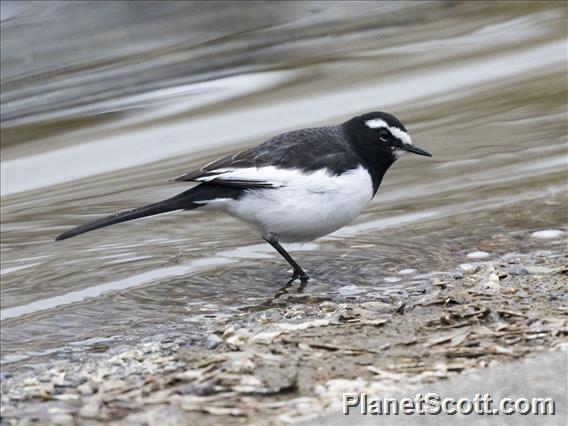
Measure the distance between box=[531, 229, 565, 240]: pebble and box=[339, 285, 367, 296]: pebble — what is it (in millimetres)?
1618

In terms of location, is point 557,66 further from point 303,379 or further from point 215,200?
point 303,379

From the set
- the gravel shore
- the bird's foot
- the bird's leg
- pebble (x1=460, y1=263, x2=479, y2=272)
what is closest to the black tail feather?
the bird's leg

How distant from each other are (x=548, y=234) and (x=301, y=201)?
79.0 inches

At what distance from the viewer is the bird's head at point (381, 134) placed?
24.7 feet

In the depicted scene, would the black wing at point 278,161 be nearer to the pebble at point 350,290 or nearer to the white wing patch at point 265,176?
the white wing patch at point 265,176

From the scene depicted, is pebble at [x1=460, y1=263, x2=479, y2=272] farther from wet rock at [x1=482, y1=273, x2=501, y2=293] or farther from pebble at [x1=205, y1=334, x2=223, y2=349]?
pebble at [x1=205, y1=334, x2=223, y2=349]

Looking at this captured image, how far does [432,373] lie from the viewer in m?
4.70

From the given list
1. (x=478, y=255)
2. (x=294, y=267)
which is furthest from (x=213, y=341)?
(x=478, y=255)

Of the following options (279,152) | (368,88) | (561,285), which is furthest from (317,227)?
(368,88)

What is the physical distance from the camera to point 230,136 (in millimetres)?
11344

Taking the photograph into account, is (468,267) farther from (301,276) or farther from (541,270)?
(301,276)

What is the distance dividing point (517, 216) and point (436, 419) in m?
4.60

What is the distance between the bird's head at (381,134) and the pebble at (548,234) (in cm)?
108

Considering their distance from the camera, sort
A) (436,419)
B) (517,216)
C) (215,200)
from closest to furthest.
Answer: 1. (436,419)
2. (215,200)
3. (517,216)
